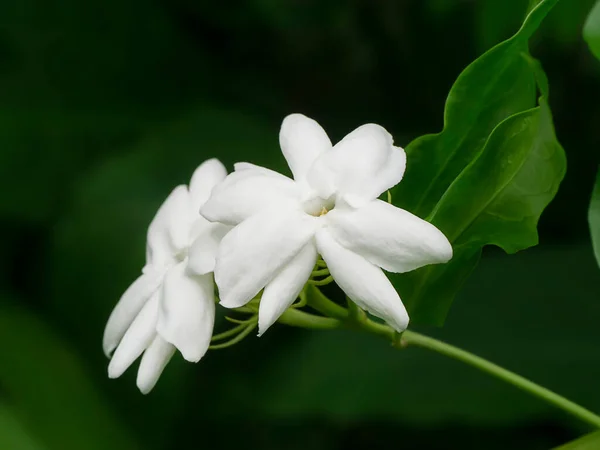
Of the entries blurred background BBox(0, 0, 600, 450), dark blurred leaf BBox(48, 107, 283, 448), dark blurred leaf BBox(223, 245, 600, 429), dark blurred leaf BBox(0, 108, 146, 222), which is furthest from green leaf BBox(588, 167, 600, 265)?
dark blurred leaf BBox(0, 108, 146, 222)

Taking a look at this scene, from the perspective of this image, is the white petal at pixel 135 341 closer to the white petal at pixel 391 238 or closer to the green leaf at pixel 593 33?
the white petal at pixel 391 238

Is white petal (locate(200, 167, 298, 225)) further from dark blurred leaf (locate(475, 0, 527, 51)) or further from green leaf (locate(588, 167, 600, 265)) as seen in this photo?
dark blurred leaf (locate(475, 0, 527, 51))

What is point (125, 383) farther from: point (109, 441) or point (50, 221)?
point (50, 221)

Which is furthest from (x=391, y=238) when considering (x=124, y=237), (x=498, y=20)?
(x=124, y=237)

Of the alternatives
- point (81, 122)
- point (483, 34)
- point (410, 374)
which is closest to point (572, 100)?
point (483, 34)

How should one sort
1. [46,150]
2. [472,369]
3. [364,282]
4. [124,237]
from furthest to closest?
1. [46,150]
2. [124,237]
3. [472,369]
4. [364,282]

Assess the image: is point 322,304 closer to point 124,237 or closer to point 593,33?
point 593,33
